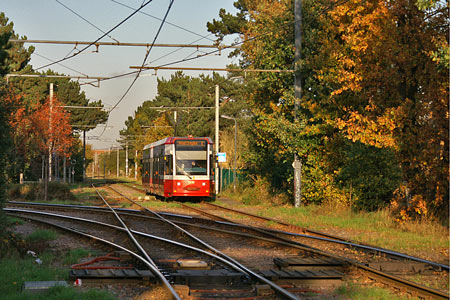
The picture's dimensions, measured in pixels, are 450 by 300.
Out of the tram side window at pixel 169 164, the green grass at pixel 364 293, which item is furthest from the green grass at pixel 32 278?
the tram side window at pixel 169 164

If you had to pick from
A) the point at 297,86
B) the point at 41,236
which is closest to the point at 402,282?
the point at 41,236

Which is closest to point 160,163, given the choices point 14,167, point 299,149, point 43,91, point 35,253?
point 299,149

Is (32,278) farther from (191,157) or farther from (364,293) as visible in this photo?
(191,157)

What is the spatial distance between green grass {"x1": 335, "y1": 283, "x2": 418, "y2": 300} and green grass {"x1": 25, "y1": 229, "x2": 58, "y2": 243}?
8.65 m

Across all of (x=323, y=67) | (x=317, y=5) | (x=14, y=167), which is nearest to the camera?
(x=14, y=167)

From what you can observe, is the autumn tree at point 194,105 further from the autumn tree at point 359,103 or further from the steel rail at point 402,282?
the steel rail at point 402,282

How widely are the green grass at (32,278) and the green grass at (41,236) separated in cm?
273

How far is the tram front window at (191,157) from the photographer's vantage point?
2805cm

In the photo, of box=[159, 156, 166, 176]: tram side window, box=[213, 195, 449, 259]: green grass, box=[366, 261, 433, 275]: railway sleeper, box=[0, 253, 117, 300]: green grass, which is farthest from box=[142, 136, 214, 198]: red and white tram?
box=[366, 261, 433, 275]: railway sleeper

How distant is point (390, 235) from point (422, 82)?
16.2ft

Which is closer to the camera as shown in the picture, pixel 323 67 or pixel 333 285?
pixel 333 285

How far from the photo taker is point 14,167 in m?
14.0

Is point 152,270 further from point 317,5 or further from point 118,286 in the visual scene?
point 317,5

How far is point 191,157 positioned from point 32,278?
19.2 m
